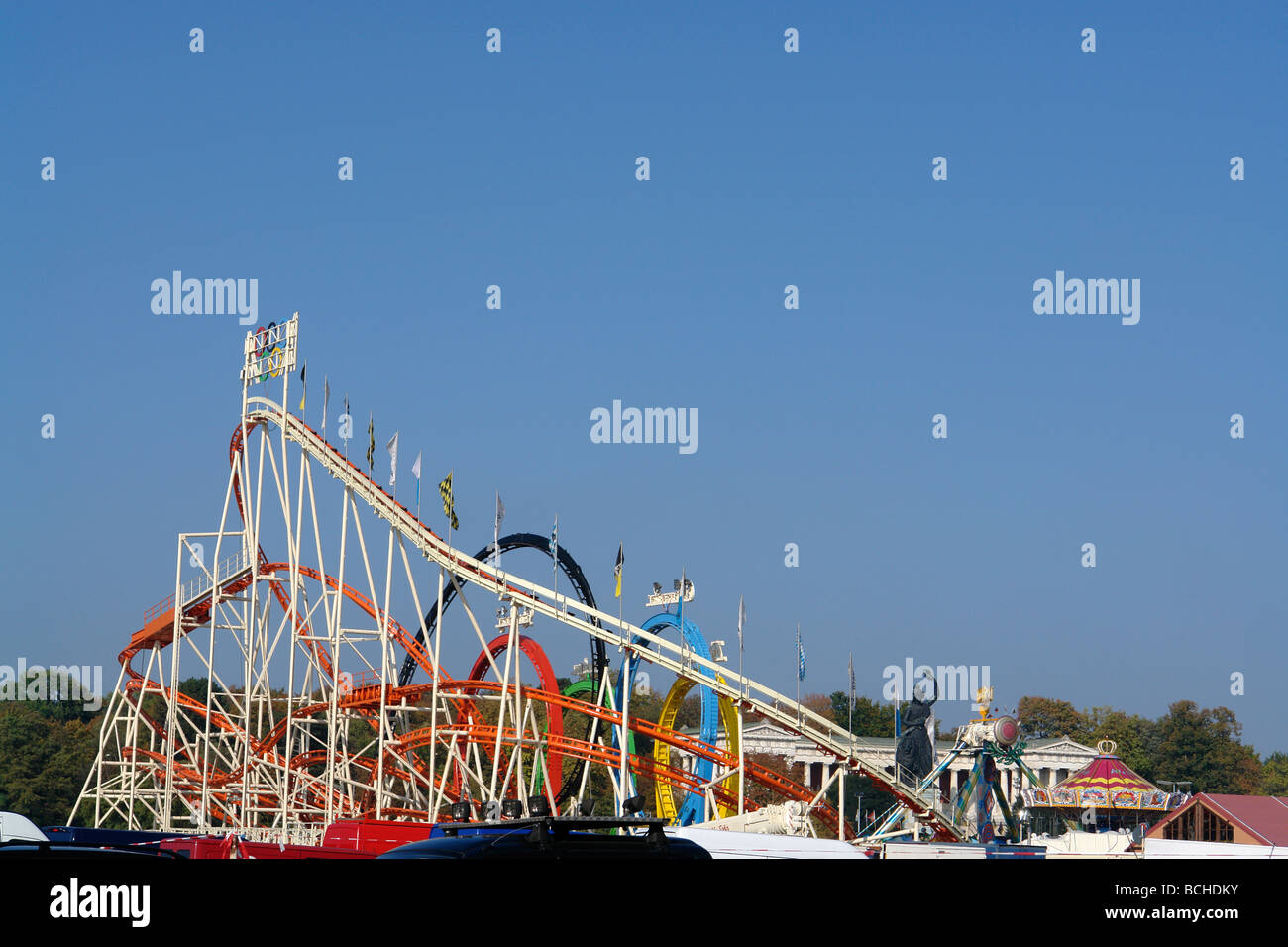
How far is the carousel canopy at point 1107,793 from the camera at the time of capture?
48.2 m

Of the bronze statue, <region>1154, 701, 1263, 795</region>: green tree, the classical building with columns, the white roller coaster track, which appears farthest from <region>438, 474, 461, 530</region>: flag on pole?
<region>1154, 701, 1263, 795</region>: green tree

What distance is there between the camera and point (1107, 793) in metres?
48.6

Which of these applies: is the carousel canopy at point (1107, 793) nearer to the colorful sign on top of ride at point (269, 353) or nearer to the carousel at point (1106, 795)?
the carousel at point (1106, 795)

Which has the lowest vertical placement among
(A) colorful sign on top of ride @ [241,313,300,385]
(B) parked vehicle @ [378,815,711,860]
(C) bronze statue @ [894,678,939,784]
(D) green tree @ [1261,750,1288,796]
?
(D) green tree @ [1261,750,1288,796]

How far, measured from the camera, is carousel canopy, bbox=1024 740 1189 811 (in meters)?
48.2

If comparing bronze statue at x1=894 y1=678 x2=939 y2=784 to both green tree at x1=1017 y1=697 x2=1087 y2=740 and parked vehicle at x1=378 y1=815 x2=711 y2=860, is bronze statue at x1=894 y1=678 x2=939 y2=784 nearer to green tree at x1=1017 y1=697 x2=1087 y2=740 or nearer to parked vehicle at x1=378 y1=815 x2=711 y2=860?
parked vehicle at x1=378 y1=815 x2=711 y2=860

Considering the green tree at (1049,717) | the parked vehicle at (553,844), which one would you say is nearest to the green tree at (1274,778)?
the green tree at (1049,717)
